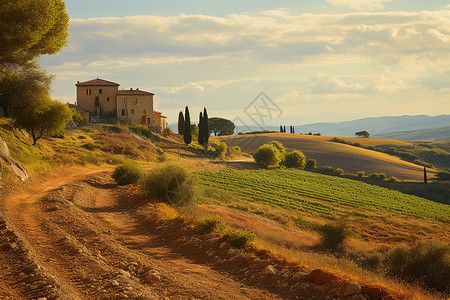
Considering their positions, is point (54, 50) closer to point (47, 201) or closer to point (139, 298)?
point (47, 201)

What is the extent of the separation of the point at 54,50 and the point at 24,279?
24693 millimetres

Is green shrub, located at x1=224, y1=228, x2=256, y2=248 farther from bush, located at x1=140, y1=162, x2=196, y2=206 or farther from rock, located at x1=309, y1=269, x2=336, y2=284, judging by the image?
bush, located at x1=140, y1=162, x2=196, y2=206

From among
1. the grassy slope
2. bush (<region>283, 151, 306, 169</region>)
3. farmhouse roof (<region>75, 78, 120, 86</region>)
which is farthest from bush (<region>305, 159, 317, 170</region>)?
farmhouse roof (<region>75, 78, 120, 86</region>)

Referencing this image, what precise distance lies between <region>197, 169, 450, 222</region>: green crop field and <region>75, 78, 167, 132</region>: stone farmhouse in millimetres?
33018

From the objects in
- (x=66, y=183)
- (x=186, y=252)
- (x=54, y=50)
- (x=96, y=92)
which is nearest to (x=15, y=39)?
(x=54, y=50)

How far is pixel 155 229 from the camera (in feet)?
49.5

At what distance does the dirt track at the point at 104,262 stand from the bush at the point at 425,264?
9355mm

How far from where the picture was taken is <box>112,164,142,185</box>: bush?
29078mm

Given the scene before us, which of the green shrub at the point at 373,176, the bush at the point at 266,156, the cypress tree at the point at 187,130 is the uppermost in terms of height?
the cypress tree at the point at 187,130

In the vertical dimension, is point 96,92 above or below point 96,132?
above

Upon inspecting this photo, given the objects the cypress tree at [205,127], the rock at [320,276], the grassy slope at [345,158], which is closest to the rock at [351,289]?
the rock at [320,276]

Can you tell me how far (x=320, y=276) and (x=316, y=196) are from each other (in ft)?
137

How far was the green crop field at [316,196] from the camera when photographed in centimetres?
Answer: 4269

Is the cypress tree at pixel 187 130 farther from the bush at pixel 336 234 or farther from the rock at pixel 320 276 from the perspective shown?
the rock at pixel 320 276
